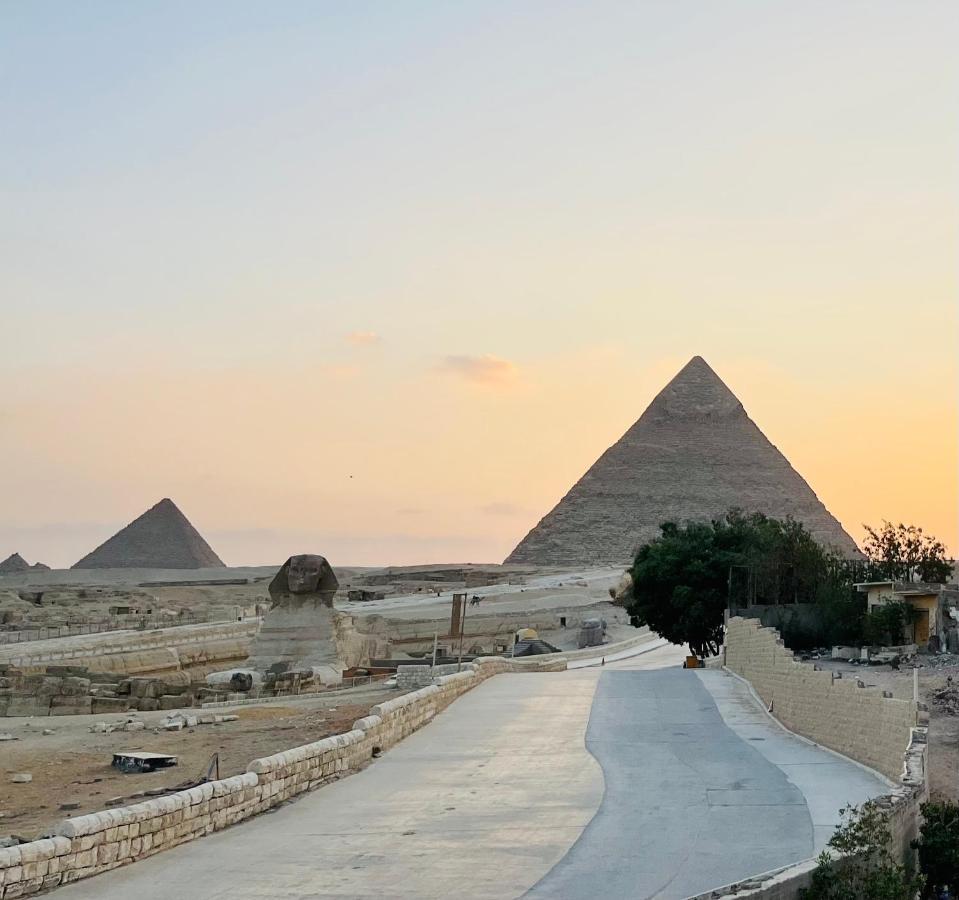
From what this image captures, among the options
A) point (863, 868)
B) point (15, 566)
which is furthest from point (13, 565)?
point (863, 868)

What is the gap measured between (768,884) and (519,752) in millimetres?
8097

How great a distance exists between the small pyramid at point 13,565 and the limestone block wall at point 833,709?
148m

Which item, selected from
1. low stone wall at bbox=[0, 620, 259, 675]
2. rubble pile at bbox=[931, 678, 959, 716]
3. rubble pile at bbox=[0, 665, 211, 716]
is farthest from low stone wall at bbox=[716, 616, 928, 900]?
low stone wall at bbox=[0, 620, 259, 675]

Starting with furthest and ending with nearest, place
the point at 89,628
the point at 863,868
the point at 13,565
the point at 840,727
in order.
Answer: the point at 13,565, the point at 89,628, the point at 840,727, the point at 863,868

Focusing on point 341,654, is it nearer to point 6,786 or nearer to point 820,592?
point 820,592

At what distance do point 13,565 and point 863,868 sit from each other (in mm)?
161733

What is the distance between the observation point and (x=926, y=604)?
27.8 meters

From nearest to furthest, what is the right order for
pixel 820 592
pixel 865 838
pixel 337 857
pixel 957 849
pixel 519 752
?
pixel 865 838 < pixel 337 857 < pixel 957 849 < pixel 519 752 < pixel 820 592

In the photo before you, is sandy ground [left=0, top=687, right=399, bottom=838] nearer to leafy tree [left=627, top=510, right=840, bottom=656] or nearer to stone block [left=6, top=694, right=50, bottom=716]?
stone block [left=6, top=694, right=50, bottom=716]

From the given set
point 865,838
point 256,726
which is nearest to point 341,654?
point 256,726

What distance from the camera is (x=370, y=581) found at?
387 ft

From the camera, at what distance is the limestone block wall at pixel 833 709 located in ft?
45.4

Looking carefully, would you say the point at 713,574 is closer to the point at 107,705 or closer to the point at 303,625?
the point at 303,625

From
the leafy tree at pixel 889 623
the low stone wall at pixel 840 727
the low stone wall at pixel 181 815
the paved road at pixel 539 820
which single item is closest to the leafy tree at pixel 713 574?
the leafy tree at pixel 889 623
